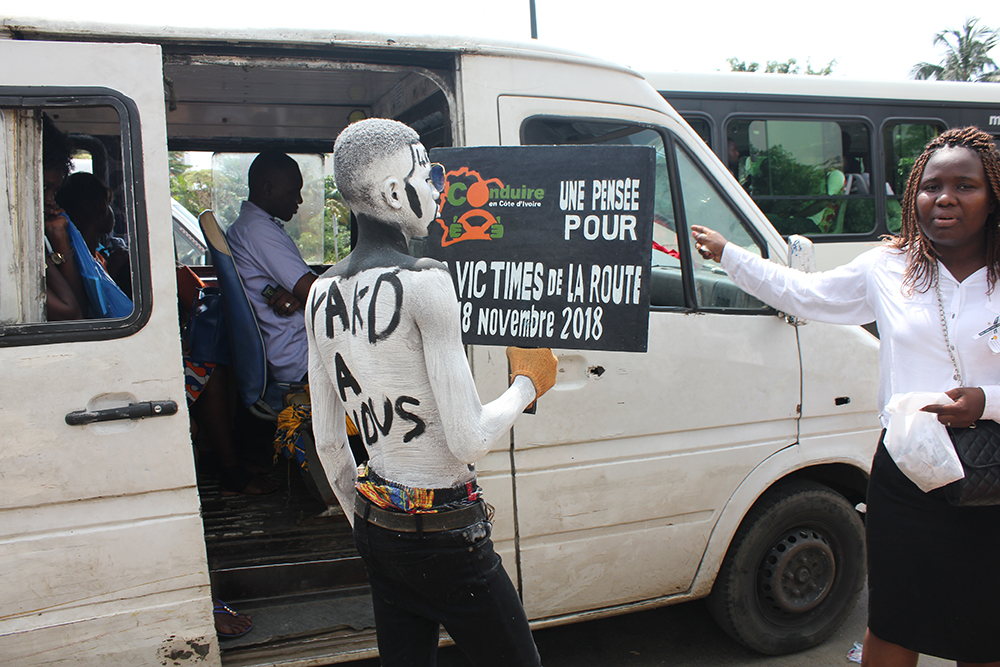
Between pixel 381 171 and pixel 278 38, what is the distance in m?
1.02

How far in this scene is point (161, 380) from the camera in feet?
7.33

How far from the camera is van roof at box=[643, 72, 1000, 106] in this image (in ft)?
22.3

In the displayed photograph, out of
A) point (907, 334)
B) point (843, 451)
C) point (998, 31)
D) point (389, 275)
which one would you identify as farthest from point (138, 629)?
point (998, 31)

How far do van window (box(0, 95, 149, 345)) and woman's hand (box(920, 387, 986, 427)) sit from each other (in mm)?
2377

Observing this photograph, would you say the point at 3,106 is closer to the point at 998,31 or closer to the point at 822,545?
the point at 822,545

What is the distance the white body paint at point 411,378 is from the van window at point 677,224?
129cm

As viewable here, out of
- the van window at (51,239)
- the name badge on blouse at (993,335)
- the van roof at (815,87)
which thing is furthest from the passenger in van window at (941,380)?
the van roof at (815,87)

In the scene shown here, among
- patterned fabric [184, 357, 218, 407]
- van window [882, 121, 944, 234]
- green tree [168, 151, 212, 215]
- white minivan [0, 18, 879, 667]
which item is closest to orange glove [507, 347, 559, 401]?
white minivan [0, 18, 879, 667]

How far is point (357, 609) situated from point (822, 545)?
204 centimetres

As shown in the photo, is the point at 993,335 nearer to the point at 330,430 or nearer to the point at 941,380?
the point at 941,380

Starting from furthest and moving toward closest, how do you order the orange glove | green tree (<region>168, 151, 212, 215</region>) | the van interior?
green tree (<region>168, 151, 212, 215</region>) → the van interior → the orange glove

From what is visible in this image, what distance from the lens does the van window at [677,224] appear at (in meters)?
2.81

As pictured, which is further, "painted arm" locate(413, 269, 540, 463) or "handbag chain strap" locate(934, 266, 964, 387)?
"handbag chain strap" locate(934, 266, 964, 387)

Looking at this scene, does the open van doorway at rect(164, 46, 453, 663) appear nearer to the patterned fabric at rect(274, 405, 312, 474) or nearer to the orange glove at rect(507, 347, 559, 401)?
the patterned fabric at rect(274, 405, 312, 474)
